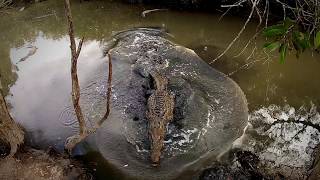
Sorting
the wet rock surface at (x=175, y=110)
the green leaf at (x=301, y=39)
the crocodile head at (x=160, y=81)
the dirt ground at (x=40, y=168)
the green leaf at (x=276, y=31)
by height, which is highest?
the green leaf at (x=276, y=31)

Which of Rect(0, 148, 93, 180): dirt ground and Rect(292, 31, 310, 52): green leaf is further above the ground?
Rect(292, 31, 310, 52): green leaf

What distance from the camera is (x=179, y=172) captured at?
6.51 meters

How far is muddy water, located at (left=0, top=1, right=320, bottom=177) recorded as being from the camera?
8180mm

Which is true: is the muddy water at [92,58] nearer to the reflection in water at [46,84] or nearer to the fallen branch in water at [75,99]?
the reflection in water at [46,84]

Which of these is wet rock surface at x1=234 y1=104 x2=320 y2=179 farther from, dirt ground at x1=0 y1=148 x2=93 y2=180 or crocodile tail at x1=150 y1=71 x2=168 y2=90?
dirt ground at x1=0 y1=148 x2=93 y2=180

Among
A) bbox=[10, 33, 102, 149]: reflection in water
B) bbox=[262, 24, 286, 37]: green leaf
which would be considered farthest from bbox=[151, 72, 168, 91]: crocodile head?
bbox=[262, 24, 286, 37]: green leaf

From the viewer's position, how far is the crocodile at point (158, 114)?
6784mm

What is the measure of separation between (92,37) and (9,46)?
7.20ft

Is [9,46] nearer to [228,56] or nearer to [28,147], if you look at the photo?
[28,147]

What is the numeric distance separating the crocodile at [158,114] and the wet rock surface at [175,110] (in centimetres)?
15

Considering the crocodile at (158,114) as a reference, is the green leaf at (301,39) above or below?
above

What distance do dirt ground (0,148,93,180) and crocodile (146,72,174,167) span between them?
118cm

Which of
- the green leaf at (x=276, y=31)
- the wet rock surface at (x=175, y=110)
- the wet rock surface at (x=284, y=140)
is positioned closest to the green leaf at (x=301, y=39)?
the green leaf at (x=276, y=31)

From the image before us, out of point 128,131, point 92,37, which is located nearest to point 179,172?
point 128,131
